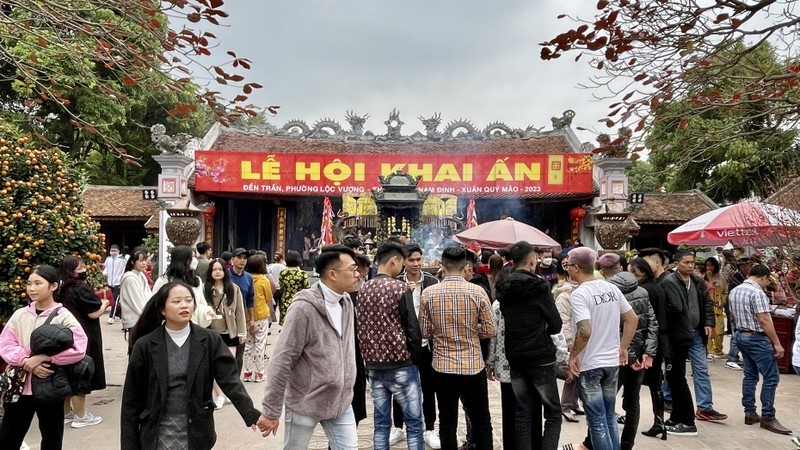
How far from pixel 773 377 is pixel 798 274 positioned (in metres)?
1.21

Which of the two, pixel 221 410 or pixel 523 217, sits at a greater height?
pixel 523 217

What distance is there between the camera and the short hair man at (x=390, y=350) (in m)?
3.78

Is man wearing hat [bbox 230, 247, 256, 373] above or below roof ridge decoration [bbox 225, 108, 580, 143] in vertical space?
below

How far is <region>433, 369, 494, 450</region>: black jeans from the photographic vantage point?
148 inches

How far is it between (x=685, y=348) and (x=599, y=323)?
1472mm

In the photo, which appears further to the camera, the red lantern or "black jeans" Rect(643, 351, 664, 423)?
the red lantern

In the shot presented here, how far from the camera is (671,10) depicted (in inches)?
139

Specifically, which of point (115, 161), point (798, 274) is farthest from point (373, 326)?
point (115, 161)

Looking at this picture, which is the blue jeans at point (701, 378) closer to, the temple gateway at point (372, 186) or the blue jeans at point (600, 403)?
the blue jeans at point (600, 403)

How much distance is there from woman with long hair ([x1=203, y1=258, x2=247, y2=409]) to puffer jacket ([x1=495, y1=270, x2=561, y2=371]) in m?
2.92

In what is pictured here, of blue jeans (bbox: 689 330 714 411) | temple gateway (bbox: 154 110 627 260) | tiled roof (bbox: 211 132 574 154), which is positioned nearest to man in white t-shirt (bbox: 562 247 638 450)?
blue jeans (bbox: 689 330 714 411)

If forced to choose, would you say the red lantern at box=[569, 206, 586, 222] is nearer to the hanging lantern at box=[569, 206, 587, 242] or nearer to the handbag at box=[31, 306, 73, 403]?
the hanging lantern at box=[569, 206, 587, 242]

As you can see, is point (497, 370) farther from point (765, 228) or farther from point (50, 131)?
point (50, 131)

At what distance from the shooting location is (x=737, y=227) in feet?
21.9
